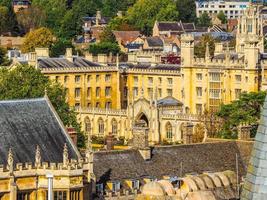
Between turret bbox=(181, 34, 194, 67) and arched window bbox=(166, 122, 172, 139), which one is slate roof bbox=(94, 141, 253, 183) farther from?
turret bbox=(181, 34, 194, 67)

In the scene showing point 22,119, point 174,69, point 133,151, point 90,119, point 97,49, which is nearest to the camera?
point 22,119

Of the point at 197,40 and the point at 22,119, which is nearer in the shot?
the point at 22,119

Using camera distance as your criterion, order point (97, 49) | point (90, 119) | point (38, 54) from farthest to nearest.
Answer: point (97, 49) → point (38, 54) → point (90, 119)

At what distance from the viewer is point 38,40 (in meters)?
192

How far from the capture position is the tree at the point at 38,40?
188375mm

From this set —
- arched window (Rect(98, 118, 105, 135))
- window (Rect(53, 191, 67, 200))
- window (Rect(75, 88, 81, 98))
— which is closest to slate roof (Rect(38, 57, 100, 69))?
window (Rect(75, 88, 81, 98))

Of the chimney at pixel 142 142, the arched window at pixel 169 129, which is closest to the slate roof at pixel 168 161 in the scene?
the chimney at pixel 142 142

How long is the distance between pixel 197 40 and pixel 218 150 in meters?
129

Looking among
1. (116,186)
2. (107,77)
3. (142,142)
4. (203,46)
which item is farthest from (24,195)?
(203,46)

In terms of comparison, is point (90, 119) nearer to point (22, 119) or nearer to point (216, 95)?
point (216, 95)

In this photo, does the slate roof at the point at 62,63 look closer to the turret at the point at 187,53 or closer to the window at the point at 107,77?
the window at the point at 107,77

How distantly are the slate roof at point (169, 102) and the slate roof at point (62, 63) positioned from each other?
11.8m

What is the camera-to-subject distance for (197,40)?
623ft

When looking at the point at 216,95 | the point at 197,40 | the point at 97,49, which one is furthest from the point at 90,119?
the point at 197,40
